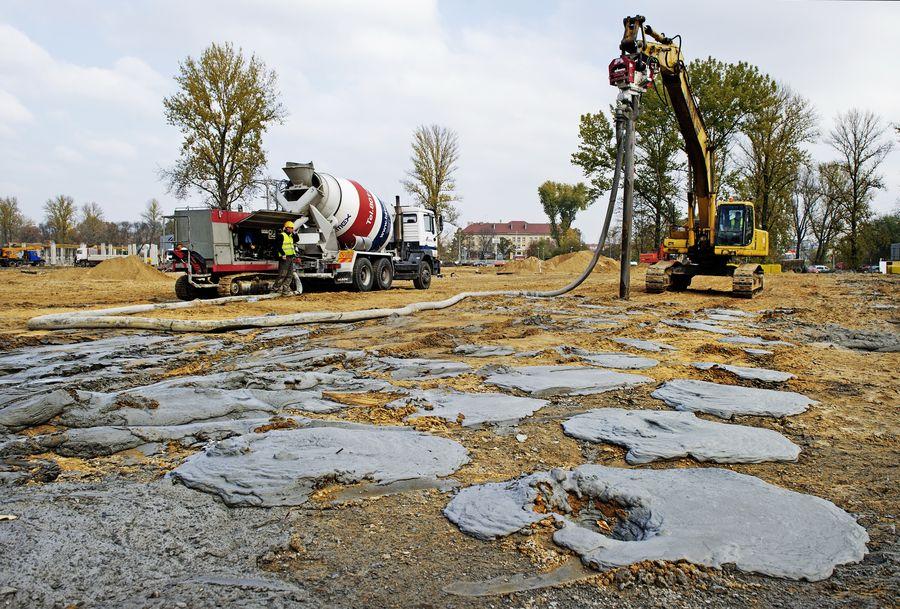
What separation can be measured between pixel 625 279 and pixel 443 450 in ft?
37.4

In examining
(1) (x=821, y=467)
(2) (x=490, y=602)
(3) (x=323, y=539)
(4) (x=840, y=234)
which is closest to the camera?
(2) (x=490, y=602)

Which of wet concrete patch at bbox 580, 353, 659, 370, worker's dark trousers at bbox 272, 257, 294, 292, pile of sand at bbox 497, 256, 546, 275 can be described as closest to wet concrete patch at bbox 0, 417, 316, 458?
wet concrete patch at bbox 580, 353, 659, 370

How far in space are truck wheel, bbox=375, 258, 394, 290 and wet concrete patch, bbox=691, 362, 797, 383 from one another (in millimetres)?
12077

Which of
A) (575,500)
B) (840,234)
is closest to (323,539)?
(575,500)

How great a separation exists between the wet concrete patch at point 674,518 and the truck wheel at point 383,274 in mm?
14542

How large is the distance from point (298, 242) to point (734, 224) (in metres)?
11.4

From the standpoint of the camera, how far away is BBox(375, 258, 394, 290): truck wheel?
17406mm

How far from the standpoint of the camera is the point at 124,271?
28.6 meters

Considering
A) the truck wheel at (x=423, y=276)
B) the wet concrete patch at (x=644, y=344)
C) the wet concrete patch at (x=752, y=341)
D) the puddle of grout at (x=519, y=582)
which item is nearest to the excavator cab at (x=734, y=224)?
the truck wheel at (x=423, y=276)

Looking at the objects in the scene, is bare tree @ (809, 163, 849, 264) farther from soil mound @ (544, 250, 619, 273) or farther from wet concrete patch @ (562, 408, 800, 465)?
wet concrete patch @ (562, 408, 800, 465)

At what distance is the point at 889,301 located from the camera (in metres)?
14.7

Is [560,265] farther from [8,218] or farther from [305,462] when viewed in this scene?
[8,218]

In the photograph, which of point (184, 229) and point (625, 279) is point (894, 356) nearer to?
point (625, 279)

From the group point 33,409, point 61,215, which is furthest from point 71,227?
point 33,409
